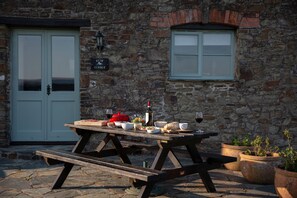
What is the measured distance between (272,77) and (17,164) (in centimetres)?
520

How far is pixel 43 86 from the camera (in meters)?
7.32

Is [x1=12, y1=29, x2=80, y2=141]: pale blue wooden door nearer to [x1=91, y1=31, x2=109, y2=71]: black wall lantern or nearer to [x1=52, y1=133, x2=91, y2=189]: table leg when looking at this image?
[x1=91, y1=31, x2=109, y2=71]: black wall lantern

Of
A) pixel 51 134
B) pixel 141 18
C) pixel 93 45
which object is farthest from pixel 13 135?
pixel 141 18

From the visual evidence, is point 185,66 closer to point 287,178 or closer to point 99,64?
point 99,64

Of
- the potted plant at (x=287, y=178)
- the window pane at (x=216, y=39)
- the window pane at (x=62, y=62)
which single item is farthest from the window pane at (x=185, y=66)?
the potted plant at (x=287, y=178)

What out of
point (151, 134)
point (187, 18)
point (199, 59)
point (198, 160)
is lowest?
point (198, 160)

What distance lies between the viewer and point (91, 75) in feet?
23.4

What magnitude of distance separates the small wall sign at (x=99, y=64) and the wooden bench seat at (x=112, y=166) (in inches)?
111

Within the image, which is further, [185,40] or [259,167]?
[185,40]

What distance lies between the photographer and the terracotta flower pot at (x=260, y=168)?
484 cm

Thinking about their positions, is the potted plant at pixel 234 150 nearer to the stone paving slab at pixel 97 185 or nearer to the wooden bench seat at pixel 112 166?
the stone paving slab at pixel 97 185

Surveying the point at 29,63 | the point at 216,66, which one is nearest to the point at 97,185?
the point at 29,63

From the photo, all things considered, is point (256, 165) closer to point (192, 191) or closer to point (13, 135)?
point (192, 191)

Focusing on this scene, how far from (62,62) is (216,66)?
3.24m
